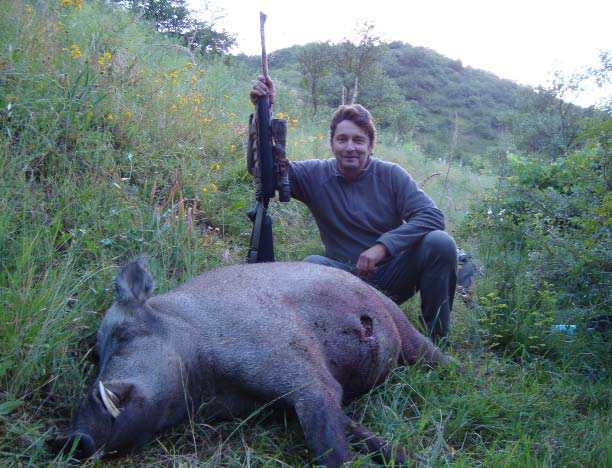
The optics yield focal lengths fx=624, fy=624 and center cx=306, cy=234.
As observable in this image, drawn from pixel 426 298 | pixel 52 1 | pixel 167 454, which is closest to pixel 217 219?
pixel 426 298

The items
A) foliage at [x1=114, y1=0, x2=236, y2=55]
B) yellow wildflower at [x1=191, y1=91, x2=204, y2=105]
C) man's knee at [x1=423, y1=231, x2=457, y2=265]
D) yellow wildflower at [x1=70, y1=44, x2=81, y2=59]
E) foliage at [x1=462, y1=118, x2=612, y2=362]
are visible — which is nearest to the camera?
foliage at [x1=462, y1=118, x2=612, y2=362]

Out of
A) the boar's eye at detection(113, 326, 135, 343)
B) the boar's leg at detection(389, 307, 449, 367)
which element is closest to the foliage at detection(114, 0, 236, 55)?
the boar's leg at detection(389, 307, 449, 367)

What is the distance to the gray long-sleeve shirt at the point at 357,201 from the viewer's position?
Answer: 189 inches

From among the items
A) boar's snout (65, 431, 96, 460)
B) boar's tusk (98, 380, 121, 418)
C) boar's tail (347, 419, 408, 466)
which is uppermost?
boar's tusk (98, 380, 121, 418)

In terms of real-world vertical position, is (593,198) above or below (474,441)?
above

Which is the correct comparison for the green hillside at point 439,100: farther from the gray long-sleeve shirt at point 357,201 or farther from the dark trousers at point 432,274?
the dark trousers at point 432,274

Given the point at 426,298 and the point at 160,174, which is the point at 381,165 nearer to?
the point at 426,298

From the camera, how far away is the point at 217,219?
217 inches

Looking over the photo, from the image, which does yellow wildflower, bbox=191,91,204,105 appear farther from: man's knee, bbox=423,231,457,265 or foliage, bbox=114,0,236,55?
man's knee, bbox=423,231,457,265

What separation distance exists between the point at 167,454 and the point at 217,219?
290 cm

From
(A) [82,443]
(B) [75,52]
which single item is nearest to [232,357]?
(A) [82,443]

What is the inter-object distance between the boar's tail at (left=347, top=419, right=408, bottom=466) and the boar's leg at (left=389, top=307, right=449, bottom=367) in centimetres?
98

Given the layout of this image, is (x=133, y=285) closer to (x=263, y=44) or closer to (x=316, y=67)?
(x=263, y=44)

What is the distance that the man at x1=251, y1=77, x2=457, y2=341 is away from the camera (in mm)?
4473
